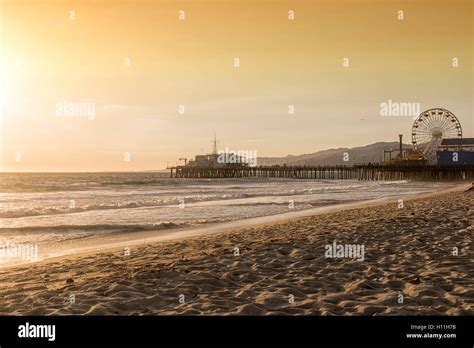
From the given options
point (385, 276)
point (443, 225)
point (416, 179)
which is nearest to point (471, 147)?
point (416, 179)

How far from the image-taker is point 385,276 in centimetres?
629

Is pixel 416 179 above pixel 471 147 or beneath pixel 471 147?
beneath

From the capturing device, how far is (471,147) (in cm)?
7969

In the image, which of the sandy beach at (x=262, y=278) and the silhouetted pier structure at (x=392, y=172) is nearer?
the sandy beach at (x=262, y=278)

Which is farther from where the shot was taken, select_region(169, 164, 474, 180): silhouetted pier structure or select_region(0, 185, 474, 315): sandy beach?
select_region(169, 164, 474, 180): silhouetted pier structure

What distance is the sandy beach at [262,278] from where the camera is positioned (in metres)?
5.04

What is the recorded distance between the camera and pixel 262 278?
6.38 meters

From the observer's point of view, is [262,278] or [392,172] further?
[392,172]

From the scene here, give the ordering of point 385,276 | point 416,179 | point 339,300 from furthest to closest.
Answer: point 416,179, point 385,276, point 339,300

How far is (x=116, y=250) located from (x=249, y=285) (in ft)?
15.7

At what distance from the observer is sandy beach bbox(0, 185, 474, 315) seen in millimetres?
5035

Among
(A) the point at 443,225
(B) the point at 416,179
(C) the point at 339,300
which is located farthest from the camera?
(B) the point at 416,179
